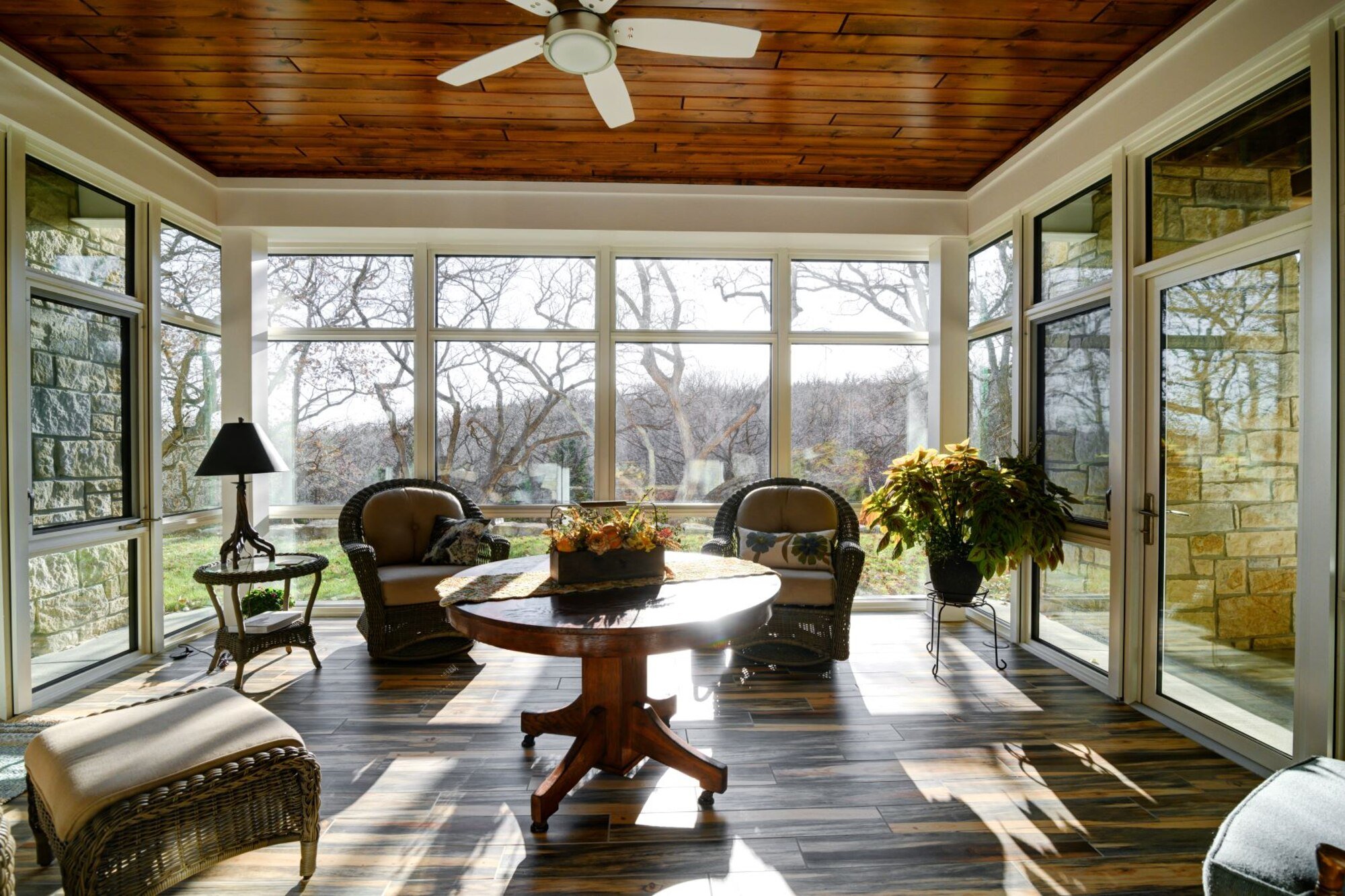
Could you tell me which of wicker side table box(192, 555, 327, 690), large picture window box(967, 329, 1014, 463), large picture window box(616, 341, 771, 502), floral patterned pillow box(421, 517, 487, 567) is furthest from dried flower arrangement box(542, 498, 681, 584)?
large picture window box(967, 329, 1014, 463)

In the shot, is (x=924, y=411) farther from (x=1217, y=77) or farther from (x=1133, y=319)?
(x=1217, y=77)

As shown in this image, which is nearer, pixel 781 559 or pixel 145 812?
pixel 145 812

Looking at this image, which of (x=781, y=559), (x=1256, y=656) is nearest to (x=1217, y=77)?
(x=1256, y=656)

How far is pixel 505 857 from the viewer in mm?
2031

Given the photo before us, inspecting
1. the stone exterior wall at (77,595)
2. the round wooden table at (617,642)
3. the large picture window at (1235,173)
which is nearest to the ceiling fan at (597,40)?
the round wooden table at (617,642)

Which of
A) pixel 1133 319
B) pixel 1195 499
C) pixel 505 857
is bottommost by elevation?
pixel 505 857

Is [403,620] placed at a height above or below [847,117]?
below

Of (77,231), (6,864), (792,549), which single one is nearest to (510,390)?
(792,549)

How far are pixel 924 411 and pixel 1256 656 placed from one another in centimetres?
263

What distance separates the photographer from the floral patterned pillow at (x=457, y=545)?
3975mm

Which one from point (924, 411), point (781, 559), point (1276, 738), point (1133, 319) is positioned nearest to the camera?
point (1276, 738)

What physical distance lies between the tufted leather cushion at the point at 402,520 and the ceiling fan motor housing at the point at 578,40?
2813 mm

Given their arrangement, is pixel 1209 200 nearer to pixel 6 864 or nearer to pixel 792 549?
pixel 792 549

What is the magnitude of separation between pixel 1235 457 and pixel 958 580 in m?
1.41
